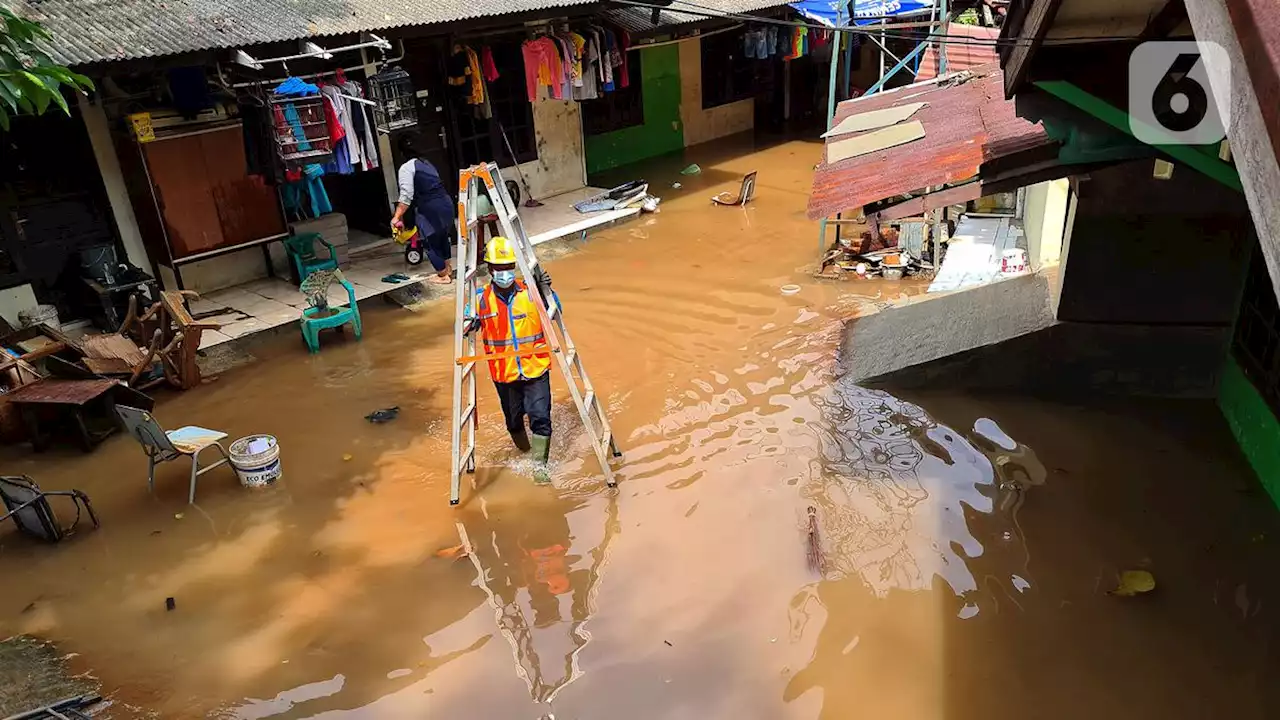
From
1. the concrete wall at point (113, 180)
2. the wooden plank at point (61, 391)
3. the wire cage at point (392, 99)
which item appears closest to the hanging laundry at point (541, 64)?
the wire cage at point (392, 99)

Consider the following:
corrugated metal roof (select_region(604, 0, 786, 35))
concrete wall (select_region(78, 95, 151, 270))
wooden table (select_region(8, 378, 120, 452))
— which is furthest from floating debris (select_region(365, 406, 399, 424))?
corrugated metal roof (select_region(604, 0, 786, 35))

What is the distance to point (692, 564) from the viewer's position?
6.23 meters

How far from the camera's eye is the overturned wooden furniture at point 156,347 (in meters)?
8.78

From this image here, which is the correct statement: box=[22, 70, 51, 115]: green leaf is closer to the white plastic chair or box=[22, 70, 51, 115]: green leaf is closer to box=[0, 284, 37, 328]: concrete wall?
the white plastic chair

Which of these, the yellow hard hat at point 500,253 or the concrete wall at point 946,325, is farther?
the concrete wall at point 946,325

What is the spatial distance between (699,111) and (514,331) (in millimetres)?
13333

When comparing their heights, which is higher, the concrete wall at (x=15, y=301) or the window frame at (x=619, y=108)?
the window frame at (x=619, y=108)

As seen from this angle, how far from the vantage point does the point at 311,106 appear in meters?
10.2

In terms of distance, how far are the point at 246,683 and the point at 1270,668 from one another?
611cm

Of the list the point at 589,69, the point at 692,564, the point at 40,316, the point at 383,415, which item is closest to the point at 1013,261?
the point at 692,564

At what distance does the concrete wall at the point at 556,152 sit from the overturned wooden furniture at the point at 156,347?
6661mm

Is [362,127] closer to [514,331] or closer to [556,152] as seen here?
[556,152]

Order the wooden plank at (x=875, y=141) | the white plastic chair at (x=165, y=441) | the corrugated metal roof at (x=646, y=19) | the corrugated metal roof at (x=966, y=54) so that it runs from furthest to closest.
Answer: the corrugated metal roof at (x=646, y=19) < the corrugated metal roof at (x=966, y=54) < the wooden plank at (x=875, y=141) < the white plastic chair at (x=165, y=441)

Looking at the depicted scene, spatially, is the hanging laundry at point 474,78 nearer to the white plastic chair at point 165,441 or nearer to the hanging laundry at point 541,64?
the hanging laundry at point 541,64
